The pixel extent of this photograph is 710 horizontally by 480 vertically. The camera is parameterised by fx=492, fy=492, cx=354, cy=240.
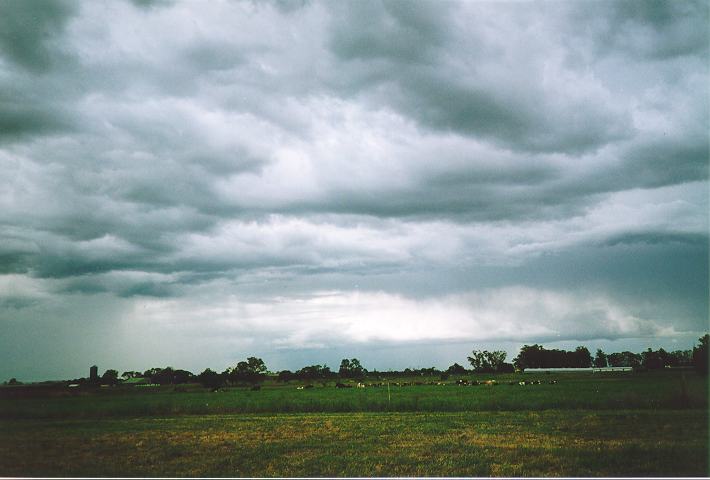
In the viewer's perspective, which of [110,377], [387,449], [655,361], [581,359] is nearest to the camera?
[387,449]

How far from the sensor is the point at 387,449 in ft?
51.3

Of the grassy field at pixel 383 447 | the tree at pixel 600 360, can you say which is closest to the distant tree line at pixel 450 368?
Answer: the tree at pixel 600 360

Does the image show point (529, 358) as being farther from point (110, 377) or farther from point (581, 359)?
point (110, 377)

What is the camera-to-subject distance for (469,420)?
78.2 feet

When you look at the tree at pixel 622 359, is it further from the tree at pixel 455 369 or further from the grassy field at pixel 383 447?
the grassy field at pixel 383 447

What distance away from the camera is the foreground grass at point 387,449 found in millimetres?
12773

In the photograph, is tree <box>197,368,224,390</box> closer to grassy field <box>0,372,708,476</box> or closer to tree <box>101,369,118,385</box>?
tree <box>101,369,118,385</box>

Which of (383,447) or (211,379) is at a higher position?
(383,447)

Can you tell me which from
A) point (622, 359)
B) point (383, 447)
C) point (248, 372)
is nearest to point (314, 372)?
point (248, 372)

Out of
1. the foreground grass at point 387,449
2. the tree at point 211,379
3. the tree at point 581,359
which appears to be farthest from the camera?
the tree at point 581,359

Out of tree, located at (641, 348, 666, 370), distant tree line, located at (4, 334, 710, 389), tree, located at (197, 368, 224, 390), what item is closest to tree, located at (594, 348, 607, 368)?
distant tree line, located at (4, 334, 710, 389)

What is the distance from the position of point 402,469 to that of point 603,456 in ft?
18.4

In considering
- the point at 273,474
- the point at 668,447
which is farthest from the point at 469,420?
the point at 273,474

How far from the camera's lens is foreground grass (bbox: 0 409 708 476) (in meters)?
12.8
